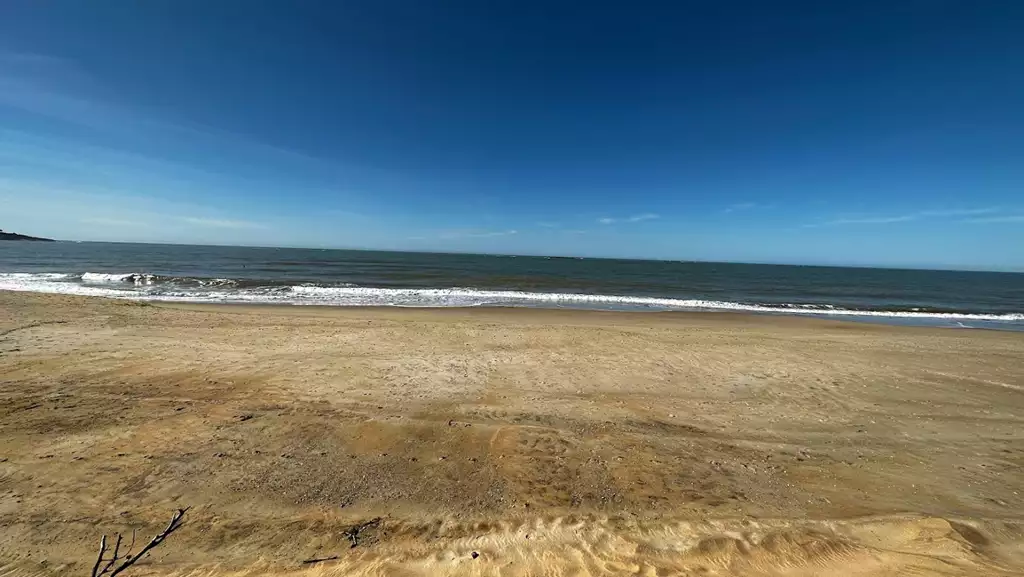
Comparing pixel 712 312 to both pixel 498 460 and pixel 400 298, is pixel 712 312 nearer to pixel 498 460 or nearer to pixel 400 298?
pixel 400 298

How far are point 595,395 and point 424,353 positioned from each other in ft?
14.7

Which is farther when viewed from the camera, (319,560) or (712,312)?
(712,312)

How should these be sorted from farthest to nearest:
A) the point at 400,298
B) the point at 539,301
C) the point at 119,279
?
the point at 119,279 → the point at 539,301 → the point at 400,298

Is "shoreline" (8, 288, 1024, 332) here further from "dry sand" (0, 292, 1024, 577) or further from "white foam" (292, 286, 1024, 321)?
"dry sand" (0, 292, 1024, 577)

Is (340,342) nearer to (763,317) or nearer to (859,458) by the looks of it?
(859,458)

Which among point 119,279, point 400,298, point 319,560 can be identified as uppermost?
point 119,279

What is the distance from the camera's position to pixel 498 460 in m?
4.81

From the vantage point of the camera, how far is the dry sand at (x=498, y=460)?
3.38 meters

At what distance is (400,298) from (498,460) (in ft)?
61.0

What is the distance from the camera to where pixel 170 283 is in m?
25.3

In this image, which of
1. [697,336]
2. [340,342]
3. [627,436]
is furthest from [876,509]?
[340,342]

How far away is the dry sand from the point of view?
338 cm

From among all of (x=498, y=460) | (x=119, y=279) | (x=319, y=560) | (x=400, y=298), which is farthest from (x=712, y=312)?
(x=119, y=279)

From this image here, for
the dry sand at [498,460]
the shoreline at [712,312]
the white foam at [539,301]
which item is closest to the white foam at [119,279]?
the shoreline at [712,312]
